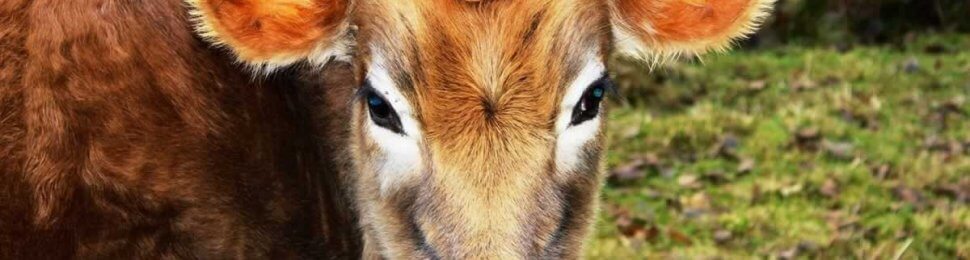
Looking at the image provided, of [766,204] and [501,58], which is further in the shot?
[766,204]

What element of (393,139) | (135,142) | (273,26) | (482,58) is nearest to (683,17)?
(482,58)

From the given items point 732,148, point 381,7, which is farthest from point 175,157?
point 732,148

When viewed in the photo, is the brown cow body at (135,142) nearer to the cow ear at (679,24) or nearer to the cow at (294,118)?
the cow at (294,118)

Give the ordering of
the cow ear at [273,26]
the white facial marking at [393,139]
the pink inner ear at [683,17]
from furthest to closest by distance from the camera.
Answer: the pink inner ear at [683,17] → the cow ear at [273,26] → the white facial marking at [393,139]

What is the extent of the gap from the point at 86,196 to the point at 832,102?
266 inches

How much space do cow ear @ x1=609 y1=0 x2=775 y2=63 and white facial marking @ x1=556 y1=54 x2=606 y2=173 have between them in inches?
10.7

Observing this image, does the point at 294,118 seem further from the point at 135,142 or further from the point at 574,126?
the point at 574,126

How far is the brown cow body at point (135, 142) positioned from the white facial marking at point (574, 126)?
2.63ft

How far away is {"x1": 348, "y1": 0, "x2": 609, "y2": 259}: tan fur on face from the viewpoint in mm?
3816

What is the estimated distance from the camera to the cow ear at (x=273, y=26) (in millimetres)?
4086

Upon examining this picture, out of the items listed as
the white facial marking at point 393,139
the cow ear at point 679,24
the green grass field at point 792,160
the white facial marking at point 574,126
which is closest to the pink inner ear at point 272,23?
the white facial marking at point 393,139

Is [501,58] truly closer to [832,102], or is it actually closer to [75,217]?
[75,217]

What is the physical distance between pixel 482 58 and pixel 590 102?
14.3 inches

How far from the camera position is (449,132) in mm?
3846
